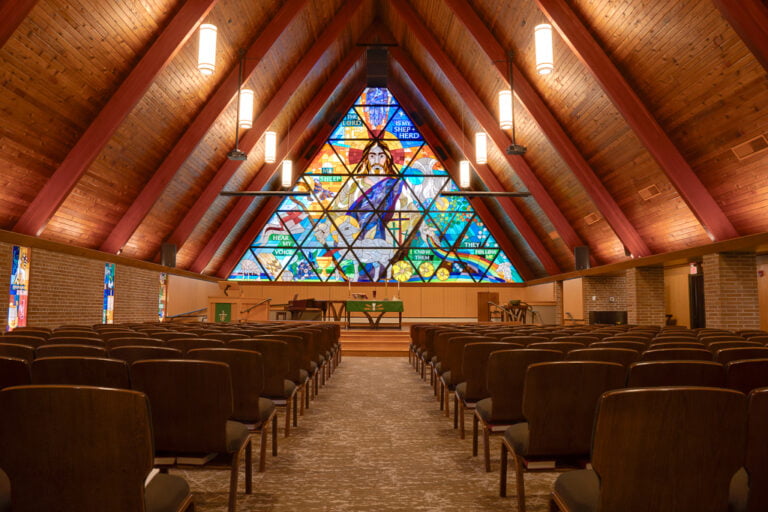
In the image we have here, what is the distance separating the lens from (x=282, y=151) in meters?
14.3

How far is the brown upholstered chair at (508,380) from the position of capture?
8.76 feet

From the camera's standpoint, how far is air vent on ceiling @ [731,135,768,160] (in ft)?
21.7

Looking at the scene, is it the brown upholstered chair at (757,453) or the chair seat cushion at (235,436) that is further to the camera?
the chair seat cushion at (235,436)

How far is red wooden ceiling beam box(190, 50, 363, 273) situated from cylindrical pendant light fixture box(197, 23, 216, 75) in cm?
703

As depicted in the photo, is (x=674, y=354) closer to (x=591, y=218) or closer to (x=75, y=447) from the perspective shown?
(x=75, y=447)

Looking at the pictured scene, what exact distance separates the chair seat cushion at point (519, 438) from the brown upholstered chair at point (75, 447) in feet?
5.04

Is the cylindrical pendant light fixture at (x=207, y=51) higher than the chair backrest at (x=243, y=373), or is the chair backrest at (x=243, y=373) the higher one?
the cylindrical pendant light fixture at (x=207, y=51)

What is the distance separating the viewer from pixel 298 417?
4.45m

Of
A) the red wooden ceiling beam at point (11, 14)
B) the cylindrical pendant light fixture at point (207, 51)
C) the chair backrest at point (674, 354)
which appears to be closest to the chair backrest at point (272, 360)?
the chair backrest at point (674, 354)

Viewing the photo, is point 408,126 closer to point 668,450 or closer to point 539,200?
point 539,200

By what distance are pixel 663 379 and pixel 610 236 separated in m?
10.5

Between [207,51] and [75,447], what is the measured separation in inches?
238

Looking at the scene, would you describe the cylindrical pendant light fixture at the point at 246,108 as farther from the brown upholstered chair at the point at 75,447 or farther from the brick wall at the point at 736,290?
the brick wall at the point at 736,290

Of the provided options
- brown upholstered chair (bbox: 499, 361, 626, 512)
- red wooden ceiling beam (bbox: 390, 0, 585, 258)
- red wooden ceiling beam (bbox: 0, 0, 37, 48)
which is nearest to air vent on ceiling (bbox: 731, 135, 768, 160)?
red wooden ceiling beam (bbox: 390, 0, 585, 258)
